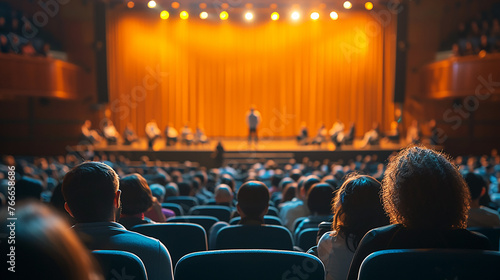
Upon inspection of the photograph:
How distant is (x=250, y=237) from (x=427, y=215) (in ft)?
4.08

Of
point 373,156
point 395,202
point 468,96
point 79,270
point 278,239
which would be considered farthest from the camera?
point 468,96

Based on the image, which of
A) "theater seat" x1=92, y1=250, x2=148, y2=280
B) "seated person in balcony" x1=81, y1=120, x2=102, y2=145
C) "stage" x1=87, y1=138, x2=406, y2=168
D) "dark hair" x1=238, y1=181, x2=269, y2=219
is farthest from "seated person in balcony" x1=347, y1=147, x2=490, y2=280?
"seated person in balcony" x1=81, y1=120, x2=102, y2=145

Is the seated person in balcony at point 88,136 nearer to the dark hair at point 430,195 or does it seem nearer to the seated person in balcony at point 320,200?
the seated person in balcony at point 320,200

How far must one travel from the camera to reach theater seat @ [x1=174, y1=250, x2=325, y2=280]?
1443 mm

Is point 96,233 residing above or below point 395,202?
below

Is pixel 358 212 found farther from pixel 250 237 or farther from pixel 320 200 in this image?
pixel 320 200

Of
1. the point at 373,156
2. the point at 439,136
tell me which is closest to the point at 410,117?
the point at 439,136

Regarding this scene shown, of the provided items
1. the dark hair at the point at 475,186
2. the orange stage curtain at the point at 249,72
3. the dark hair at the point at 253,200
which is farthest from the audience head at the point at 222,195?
the orange stage curtain at the point at 249,72

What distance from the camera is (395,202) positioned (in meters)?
1.63

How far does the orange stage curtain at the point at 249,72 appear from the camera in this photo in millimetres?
17641

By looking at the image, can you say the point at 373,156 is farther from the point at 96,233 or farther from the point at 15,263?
the point at 15,263

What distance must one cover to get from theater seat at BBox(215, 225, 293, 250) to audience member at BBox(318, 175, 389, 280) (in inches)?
21.2

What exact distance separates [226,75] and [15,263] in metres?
18.5

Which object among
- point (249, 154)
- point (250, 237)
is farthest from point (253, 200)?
point (249, 154)
